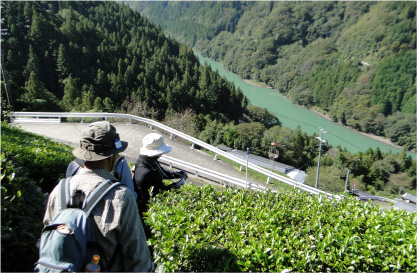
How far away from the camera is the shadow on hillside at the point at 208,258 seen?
2.34 meters

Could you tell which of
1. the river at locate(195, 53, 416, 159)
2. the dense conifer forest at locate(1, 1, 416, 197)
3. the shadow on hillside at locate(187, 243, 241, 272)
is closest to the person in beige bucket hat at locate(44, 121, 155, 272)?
the shadow on hillside at locate(187, 243, 241, 272)

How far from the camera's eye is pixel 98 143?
196 cm

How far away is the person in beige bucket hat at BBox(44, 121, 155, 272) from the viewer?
1.75 m

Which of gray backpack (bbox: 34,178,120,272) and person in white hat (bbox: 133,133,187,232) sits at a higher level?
gray backpack (bbox: 34,178,120,272)

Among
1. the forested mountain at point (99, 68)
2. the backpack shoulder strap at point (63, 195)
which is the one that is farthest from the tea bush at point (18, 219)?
the forested mountain at point (99, 68)

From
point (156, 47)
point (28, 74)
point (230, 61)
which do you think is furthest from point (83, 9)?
point (230, 61)

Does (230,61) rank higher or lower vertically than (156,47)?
lower

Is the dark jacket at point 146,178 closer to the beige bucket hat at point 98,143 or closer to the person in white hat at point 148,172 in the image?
the person in white hat at point 148,172

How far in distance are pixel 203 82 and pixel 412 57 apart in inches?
2521

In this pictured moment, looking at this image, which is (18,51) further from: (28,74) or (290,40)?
(290,40)

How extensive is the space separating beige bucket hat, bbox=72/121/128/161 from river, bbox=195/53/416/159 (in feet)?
186

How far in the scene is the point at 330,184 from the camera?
87.5 ft

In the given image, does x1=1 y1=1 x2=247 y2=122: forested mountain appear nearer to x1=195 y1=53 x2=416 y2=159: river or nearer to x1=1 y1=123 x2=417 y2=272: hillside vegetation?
x1=195 y1=53 x2=416 y2=159: river

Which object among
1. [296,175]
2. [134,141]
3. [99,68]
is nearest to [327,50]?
[99,68]
